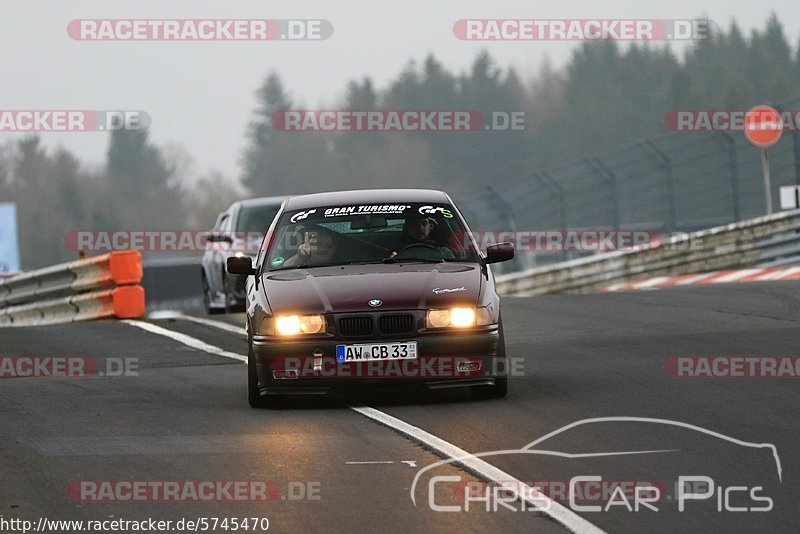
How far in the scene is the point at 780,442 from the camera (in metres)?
8.08

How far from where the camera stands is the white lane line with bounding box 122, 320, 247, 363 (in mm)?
14336

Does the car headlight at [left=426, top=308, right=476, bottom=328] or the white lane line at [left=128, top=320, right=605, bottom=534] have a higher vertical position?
the car headlight at [left=426, top=308, right=476, bottom=328]

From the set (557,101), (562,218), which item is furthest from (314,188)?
(562,218)

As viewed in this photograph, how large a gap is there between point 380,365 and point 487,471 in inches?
105

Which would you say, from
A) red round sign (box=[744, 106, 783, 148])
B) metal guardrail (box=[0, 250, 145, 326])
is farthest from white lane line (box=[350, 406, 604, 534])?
red round sign (box=[744, 106, 783, 148])

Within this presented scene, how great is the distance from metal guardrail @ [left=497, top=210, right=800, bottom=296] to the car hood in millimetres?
15428

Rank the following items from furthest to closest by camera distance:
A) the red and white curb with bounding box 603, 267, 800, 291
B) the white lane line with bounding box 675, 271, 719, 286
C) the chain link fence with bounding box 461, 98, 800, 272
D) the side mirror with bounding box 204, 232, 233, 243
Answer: the chain link fence with bounding box 461, 98, 800, 272 → the white lane line with bounding box 675, 271, 719, 286 → the red and white curb with bounding box 603, 267, 800, 291 → the side mirror with bounding box 204, 232, 233, 243

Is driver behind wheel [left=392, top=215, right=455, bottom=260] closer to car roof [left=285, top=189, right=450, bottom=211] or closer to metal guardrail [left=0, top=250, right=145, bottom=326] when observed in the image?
car roof [left=285, top=189, right=450, bottom=211]

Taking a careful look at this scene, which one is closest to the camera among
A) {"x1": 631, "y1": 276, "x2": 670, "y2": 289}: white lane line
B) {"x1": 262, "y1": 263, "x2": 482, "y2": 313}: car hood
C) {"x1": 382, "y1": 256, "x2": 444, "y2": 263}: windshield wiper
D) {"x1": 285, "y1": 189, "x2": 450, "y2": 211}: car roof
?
{"x1": 262, "y1": 263, "x2": 482, "y2": 313}: car hood

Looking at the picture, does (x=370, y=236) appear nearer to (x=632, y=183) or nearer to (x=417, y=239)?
(x=417, y=239)

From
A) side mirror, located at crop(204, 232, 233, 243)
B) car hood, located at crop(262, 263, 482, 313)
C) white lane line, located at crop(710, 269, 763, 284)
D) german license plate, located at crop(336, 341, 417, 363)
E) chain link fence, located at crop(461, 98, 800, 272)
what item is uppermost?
chain link fence, located at crop(461, 98, 800, 272)

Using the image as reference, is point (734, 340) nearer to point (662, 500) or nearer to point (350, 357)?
point (350, 357)

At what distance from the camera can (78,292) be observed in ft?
69.5

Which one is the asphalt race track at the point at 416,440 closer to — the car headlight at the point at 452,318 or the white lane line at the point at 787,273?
the car headlight at the point at 452,318
